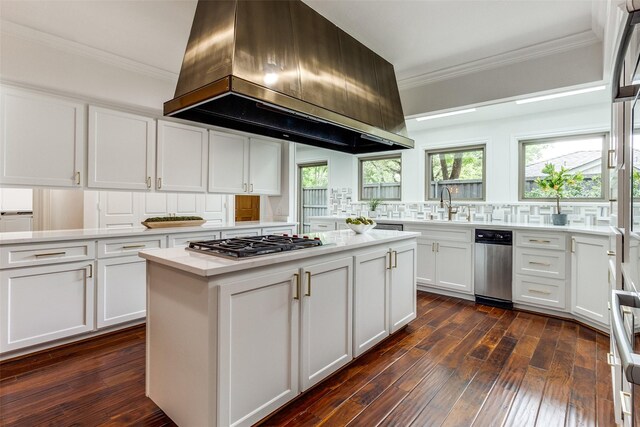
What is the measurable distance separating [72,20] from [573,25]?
4.05 m

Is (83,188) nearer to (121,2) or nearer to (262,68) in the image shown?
(121,2)

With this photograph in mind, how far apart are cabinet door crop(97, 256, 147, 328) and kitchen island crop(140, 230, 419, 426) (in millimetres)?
1349

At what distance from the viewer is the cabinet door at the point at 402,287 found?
272cm

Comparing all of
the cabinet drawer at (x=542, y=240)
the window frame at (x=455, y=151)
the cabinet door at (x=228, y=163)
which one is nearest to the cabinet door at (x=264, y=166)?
the cabinet door at (x=228, y=163)

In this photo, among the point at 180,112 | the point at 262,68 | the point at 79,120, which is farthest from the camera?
the point at 79,120

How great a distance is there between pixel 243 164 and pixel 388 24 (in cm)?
251

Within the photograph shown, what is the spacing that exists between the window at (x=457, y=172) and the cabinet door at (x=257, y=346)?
3857 mm

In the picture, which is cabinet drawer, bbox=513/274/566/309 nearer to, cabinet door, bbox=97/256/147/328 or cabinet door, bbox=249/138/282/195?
cabinet door, bbox=249/138/282/195

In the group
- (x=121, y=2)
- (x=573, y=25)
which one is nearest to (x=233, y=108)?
(x=121, y=2)

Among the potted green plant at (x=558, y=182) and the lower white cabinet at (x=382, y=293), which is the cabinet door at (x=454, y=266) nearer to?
the potted green plant at (x=558, y=182)

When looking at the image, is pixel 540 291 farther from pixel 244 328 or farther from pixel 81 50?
pixel 81 50

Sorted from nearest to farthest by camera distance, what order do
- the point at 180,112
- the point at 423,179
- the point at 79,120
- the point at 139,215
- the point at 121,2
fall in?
the point at 180,112 < the point at 121,2 < the point at 79,120 < the point at 139,215 < the point at 423,179

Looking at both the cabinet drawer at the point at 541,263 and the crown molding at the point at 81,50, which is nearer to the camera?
the crown molding at the point at 81,50

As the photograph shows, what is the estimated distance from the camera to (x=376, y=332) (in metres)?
2.53
